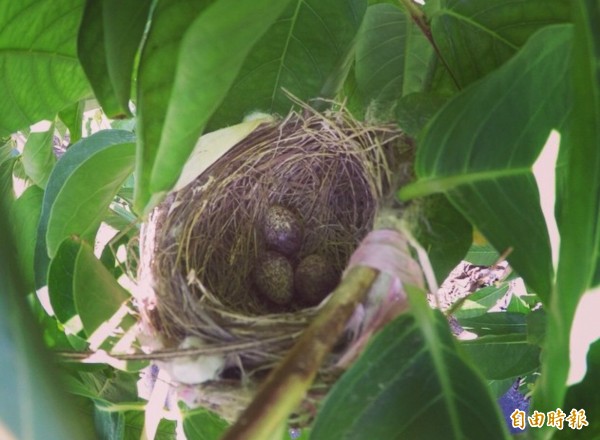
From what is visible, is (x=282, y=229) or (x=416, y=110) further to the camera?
(x=282, y=229)

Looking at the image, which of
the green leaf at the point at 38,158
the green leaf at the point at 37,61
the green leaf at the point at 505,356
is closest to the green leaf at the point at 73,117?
the green leaf at the point at 38,158

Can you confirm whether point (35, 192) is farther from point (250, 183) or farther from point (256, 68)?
point (256, 68)

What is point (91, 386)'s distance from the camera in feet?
2.93

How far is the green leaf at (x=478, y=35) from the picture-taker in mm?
614

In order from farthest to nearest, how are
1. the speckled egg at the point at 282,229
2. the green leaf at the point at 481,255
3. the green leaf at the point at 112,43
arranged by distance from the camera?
the green leaf at the point at 481,255
the speckled egg at the point at 282,229
the green leaf at the point at 112,43

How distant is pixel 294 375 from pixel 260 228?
0.58 meters

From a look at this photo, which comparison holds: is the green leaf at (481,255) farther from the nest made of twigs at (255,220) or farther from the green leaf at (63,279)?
the green leaf at (63,279)

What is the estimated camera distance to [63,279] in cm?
75

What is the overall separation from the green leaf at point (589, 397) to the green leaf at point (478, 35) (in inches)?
11.1

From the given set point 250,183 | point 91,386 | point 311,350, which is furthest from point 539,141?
point 91,386

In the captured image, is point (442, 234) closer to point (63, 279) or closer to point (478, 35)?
point (478, 35)

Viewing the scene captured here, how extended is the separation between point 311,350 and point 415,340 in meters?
0.10

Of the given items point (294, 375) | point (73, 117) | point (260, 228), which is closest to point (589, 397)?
point (294, 375)

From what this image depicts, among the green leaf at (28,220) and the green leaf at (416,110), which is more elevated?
the green leaf at (416,110)
